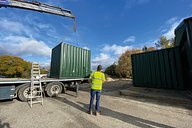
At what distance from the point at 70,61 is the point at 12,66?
38.6 meters

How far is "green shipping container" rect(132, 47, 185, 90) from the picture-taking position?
19.5 feet

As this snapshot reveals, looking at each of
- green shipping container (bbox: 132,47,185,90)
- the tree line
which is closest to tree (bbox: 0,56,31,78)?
the tree line

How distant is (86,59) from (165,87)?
5.48 metres

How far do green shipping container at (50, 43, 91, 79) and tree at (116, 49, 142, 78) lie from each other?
17152 mm

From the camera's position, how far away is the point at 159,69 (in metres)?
6.59

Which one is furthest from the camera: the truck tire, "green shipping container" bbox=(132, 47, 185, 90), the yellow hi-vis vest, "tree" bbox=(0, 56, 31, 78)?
"tree" bbox=(0, 56, 31, 78)

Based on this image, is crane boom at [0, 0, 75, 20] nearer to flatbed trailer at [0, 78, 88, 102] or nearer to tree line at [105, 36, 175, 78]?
flatbed trailer at [0, 78, 88, 102]

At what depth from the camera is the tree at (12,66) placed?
115 feet

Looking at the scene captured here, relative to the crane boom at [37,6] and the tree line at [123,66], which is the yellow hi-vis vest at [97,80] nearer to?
the crane boom at [37,6]

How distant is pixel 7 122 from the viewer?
10.7 ft

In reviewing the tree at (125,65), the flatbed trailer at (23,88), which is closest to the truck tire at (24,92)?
the flatbed trailer at (23,88)

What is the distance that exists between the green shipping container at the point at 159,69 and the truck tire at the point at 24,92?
676 centimetres

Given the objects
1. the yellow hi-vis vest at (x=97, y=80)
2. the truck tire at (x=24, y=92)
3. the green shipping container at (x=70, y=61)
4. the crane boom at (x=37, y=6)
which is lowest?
the truck tire at (x=24, y=92)

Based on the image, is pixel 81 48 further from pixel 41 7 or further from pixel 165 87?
pixel 165 87
